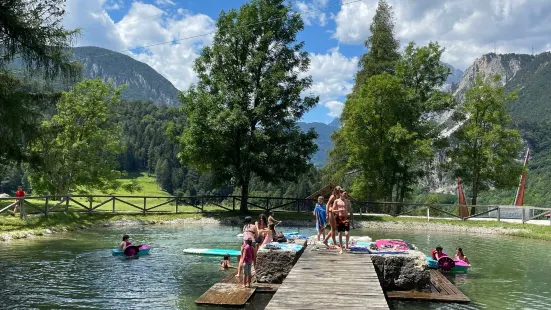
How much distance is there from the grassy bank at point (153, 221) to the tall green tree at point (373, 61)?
44.9 feet

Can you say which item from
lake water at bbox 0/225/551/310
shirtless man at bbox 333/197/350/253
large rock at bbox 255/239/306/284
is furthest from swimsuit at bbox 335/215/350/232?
lake water at bbox 0/225/551/310

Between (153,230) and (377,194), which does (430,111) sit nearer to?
(377,194)

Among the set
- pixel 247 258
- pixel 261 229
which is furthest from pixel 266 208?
pixel 247 258

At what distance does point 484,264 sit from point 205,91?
2944cm

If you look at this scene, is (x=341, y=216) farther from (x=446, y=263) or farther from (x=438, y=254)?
(x=438, y=254)

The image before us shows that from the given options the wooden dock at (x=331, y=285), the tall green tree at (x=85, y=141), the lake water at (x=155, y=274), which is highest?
the tall green tree at (x=85, y=141)

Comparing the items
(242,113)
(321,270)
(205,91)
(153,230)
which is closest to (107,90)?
Result: (205,91)

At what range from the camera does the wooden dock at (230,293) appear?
44.3ft

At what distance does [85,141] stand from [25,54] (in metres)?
24.3

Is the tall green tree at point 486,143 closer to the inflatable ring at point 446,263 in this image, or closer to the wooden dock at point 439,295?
the inflatable ring at point 446,263

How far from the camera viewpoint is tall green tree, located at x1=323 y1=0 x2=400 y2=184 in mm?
53531

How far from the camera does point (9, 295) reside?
14.2 metres

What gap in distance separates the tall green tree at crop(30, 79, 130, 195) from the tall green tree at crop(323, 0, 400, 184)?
23072mm

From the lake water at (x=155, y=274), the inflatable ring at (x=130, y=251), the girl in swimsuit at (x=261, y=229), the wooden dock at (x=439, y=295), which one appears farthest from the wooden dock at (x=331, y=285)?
the inflatable ring at (x=130, y=251)
